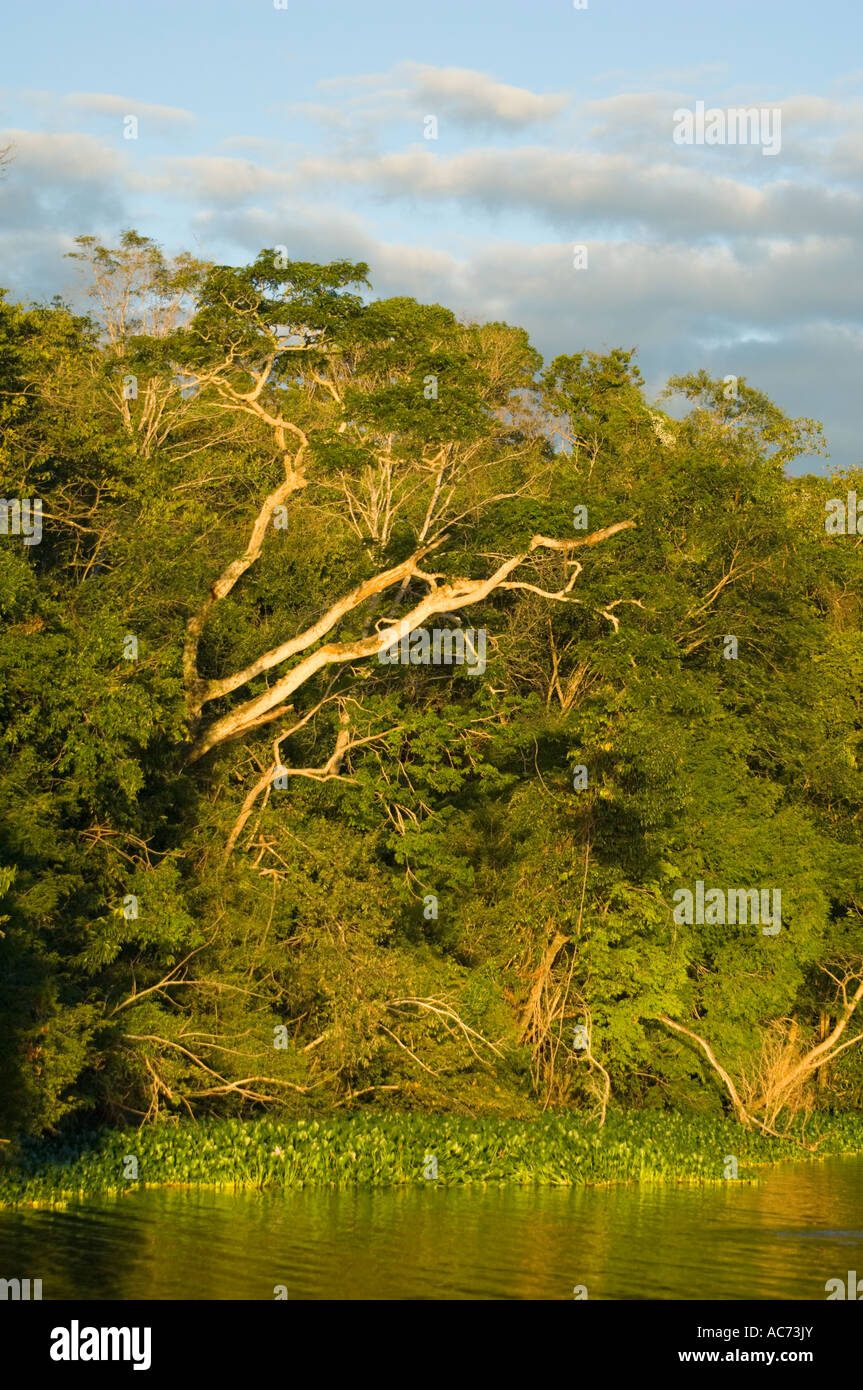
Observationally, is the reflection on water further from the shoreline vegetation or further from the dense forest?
the dense forest

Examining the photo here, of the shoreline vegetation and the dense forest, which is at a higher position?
the dense forest

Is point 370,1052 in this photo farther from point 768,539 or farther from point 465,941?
point 768,539

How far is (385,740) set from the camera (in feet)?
82.3

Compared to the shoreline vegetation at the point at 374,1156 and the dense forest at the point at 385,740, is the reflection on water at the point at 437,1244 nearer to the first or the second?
the shoreline vegetation at the point at 374,1156

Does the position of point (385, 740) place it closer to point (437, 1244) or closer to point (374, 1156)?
point (374, 1156)

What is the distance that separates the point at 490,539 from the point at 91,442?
686cm

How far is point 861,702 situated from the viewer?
32156mm

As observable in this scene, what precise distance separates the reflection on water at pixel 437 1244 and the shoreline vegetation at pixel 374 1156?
18.5 inches

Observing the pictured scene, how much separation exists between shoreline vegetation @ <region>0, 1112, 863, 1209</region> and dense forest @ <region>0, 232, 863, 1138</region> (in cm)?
73

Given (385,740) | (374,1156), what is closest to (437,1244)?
(374,1156)

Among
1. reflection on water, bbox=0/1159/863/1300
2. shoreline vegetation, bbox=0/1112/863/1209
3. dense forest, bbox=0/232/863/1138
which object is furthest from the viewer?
dense forest, bbox=0/232/863/1138

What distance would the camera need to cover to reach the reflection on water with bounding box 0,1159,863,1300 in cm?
1302

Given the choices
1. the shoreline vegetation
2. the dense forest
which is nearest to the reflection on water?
the shoreline vegetation
